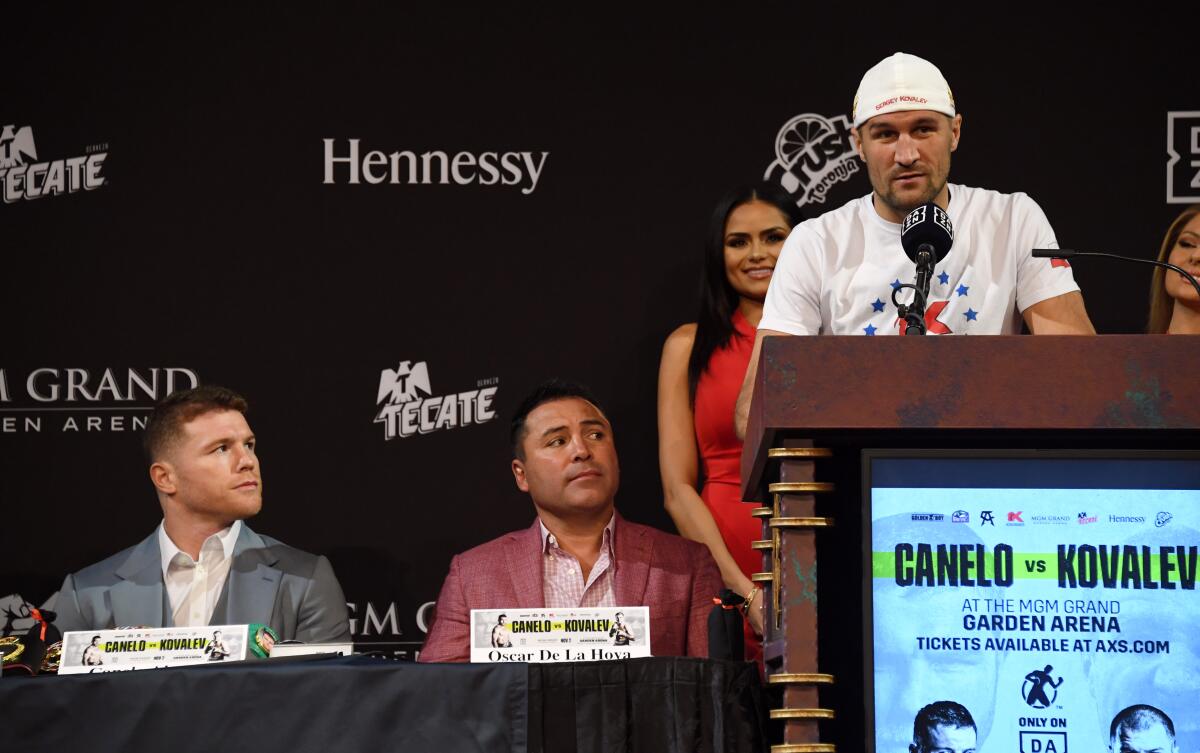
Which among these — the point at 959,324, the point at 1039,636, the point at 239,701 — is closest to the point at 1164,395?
the point at 1039,636

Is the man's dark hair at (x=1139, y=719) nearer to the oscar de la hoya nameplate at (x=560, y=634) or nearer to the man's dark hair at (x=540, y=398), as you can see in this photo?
the oscar de la hoya nameplate at (x=560, y=634)

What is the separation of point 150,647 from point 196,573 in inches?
38.0

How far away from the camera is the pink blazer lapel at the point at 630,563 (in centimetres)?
332

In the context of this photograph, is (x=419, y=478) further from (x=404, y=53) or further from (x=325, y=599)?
(x=404, y=53)

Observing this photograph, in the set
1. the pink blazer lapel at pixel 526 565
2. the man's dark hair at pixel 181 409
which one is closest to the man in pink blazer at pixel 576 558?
the pink blazer lapel at pixel 526 565

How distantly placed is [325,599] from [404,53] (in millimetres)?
1585

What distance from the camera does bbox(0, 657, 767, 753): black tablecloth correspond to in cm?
194

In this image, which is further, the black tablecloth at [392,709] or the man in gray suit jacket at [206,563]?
the man in gray suit jacket at [206,563]

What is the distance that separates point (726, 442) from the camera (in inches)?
145

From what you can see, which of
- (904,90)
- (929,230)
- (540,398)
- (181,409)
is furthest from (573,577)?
(929,230)

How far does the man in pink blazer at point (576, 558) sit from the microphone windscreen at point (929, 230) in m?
1.48

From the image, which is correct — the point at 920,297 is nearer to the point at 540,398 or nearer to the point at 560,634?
the point at 560,634

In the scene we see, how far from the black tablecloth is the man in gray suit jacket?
1.36 metres

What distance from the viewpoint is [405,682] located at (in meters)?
1.98
